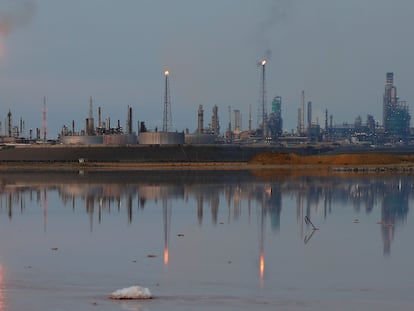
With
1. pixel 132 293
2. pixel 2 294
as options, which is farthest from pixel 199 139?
pixel 132 293

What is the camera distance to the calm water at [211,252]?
16.3 metres

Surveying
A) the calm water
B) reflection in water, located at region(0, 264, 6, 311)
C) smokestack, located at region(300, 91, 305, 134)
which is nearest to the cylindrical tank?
smokestack, located at region(300, 91, 305, 134)

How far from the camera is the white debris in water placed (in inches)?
631

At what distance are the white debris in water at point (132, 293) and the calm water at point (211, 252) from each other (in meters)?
0.27

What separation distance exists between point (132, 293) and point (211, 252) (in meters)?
7.37

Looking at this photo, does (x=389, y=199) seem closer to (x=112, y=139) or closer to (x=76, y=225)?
(x=76, y=225)

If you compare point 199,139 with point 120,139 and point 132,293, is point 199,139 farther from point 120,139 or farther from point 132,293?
point 132,293

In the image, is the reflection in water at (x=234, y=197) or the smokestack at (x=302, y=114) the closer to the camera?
the reflection in water at (x=234, y=197)

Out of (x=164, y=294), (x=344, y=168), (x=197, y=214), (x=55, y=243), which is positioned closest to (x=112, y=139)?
(x=344, y=168)

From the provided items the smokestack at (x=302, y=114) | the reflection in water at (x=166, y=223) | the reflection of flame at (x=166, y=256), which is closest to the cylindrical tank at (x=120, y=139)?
the smokestack at (x=302, y=114)

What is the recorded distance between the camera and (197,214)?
1388 inches

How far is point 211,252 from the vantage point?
23.3 metres

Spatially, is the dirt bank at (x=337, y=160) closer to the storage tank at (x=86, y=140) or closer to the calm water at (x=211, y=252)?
the storage tank at (x=86, y=140)

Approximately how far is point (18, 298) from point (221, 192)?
32.7 metres
